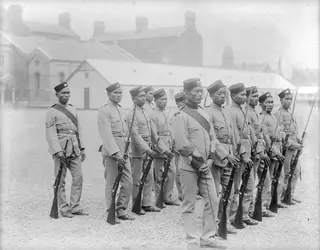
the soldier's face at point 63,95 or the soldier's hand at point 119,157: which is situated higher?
the soldier's face at point 63,95

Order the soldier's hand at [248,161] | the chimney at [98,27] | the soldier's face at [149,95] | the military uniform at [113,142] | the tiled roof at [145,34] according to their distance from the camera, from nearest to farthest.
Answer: the soldier's hand at [248,161] → the military uniform at [113,142] → the soldier's face at [149,95] → the tiled roof at [145,34] → the chimney at [98,27]

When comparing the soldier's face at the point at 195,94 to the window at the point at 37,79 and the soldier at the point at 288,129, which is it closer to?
the soldier at the point at 288,129

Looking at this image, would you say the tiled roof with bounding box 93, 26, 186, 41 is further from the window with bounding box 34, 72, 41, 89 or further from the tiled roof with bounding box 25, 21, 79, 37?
the window with bounding box 34, 72, 41, 89

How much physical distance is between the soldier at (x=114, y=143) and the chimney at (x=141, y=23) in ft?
18.7

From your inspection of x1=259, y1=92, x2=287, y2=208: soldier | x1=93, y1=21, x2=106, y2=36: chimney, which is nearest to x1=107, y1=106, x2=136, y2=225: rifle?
x1=259, y1=92, x2=287, y2=208: soldier

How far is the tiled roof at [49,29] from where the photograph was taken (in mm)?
13735

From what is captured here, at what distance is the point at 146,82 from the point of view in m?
12.6

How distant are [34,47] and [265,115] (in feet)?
36.0

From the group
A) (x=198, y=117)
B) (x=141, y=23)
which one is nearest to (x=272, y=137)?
(x=198, y=117)

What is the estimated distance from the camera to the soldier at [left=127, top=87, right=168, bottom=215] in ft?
21.7

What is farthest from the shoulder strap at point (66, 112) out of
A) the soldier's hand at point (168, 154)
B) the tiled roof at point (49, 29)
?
the tiled roof at point (49, 29)

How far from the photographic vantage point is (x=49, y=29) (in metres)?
15.3

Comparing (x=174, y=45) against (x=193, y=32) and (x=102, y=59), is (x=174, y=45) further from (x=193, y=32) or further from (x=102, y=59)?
(x=102, y=59)

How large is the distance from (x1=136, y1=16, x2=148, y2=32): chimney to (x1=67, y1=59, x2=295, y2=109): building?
126 cm
